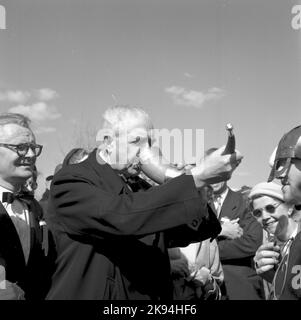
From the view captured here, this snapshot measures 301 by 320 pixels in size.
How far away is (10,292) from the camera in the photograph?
259 centimetres

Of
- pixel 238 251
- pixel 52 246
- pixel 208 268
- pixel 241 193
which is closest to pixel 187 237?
pixel 52 246

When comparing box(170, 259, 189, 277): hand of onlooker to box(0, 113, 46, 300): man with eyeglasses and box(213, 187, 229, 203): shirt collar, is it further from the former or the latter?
box(213, 187, 229, 203): shirt collar

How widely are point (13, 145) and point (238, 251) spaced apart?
2320 millimetres

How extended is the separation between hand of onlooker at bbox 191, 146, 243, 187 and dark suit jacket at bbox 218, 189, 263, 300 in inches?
98.1

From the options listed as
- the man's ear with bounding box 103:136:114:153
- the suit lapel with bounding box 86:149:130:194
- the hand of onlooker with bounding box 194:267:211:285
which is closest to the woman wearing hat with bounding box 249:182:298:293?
the hand of onlooker with bounding box 194:267:211:285

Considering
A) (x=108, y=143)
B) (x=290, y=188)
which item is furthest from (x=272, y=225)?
(x=108, y=143)

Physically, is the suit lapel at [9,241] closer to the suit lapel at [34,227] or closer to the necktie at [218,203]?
the suit lapel at [34,227]

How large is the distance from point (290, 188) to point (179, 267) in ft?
3.52

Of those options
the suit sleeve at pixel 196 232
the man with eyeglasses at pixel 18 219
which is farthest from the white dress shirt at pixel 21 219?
the suit sleeve at pixel 196 232

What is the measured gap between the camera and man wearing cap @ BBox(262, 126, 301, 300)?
252 centimetres

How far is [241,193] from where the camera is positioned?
489 centimetres

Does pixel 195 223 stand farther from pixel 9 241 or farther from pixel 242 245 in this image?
pixel 242 245

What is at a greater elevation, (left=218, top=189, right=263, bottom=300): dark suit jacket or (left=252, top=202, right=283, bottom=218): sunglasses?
(left=252, top=202, right=283, bottom=218): sunglasses

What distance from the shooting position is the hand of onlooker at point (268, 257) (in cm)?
285
